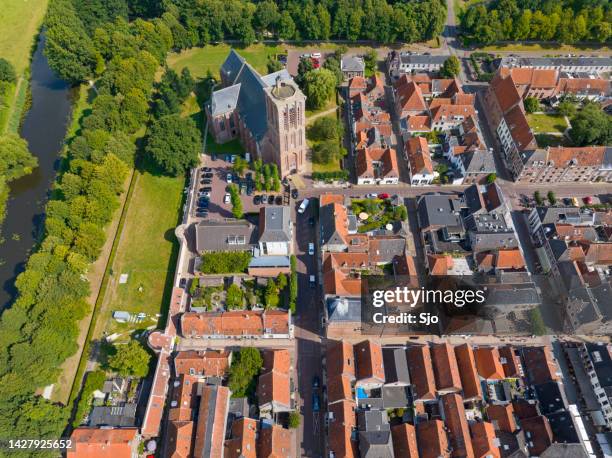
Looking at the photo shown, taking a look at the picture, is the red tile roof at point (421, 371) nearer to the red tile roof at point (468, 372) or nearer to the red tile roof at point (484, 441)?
the red tile roof at point (468, 372)

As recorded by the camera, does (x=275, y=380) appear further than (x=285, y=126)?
No

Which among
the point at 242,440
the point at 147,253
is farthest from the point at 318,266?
the point at 147,253

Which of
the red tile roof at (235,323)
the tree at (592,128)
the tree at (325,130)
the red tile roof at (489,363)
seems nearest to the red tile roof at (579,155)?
the tree at (592,128)

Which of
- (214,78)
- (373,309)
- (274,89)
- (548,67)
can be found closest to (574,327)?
(373,309)

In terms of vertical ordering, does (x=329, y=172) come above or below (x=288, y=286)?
above

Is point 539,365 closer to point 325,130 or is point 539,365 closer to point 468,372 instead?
point 468,372

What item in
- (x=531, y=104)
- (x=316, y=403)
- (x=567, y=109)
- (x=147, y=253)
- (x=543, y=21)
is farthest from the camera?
(x=543, y=21)

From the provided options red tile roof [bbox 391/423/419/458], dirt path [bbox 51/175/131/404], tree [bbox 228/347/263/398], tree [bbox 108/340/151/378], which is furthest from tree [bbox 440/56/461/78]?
tree [bbox 108/340/151/378]

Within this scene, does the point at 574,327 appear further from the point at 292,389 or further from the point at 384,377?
the point at 292,389
